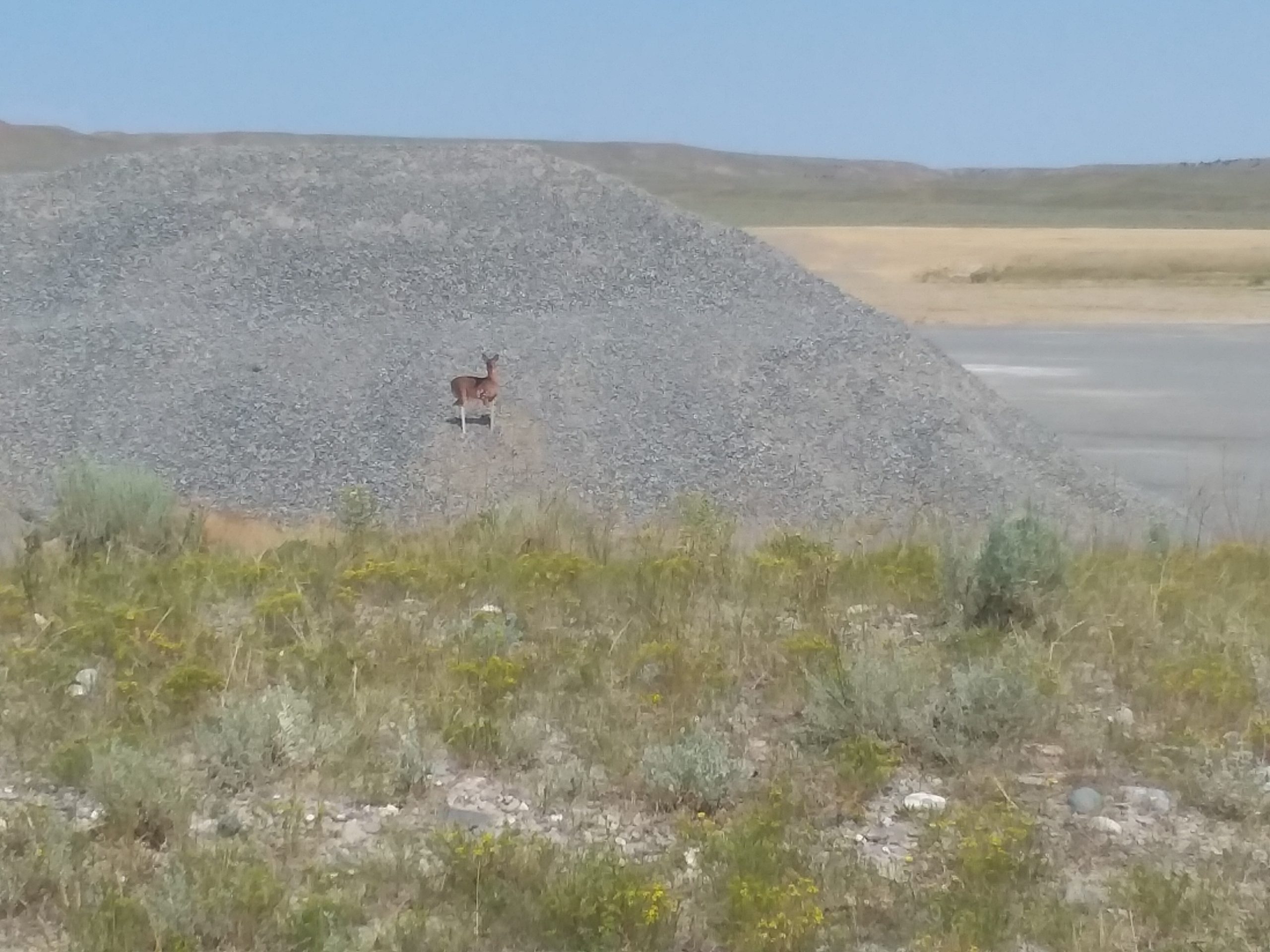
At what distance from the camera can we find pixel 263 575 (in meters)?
6.75

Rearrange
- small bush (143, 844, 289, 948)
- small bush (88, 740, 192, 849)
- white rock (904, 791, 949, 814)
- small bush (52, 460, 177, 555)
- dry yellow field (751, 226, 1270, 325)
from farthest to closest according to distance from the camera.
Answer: dry yellow field (751, 226, 1270, 325) → small bush (52, 460, 177, 555) → white rock (904, 791, 949, 814) → small bush (88, 740, 192, 849) → small bush (143, 844, 289, 948)

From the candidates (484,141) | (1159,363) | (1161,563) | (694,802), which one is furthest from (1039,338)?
(694,802)

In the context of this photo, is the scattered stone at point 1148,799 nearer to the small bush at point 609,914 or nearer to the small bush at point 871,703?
the small bush at point 871,703

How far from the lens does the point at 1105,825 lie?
4.20 m

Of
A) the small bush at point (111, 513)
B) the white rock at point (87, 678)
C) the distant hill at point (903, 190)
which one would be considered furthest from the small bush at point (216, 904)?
the distant hill at point (903, 190)

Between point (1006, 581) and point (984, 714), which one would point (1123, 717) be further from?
point (1006, 581)

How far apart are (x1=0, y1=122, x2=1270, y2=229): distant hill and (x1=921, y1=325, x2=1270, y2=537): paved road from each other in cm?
3869

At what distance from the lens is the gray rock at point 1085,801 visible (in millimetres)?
4320

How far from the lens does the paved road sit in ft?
47.3

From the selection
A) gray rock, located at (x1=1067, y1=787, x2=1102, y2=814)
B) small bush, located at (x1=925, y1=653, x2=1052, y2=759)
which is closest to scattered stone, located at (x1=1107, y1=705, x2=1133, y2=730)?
small bush, located at (x1=925, y1=653, x2=1052, y2=759)

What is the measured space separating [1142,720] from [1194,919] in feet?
5.29

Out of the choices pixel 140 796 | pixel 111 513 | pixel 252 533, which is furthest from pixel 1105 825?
pixel 252 533

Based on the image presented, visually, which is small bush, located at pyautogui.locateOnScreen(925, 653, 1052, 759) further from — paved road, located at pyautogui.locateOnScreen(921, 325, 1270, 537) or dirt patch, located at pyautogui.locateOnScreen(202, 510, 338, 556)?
paved road, located at pyautogui.locateOnScreen(921, 325, 1270, 537)

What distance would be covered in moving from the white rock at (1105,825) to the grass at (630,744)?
0.32 feet
